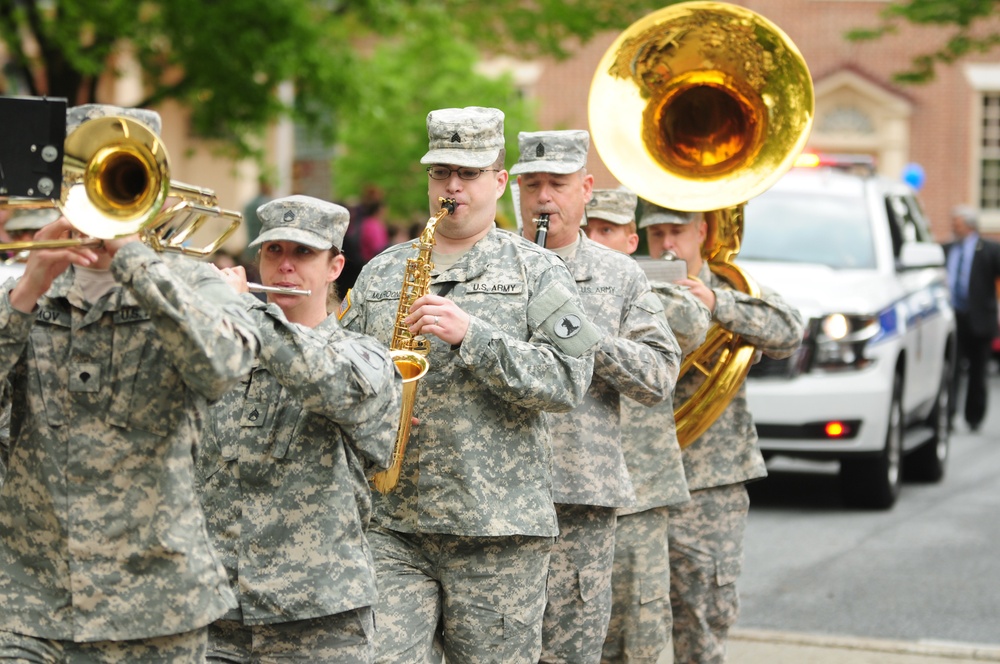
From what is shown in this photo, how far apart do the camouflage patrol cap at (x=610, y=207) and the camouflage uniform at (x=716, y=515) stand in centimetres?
48

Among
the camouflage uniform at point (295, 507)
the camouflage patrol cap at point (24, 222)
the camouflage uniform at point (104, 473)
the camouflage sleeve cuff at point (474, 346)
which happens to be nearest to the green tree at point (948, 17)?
the camouflage patrol cap at point (24, 222)

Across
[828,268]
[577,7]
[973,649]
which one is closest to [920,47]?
[577,7]

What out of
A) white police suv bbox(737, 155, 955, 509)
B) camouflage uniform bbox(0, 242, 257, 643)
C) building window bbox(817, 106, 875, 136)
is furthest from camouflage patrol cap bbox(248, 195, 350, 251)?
building window bbox(817, 106, 875, 136)

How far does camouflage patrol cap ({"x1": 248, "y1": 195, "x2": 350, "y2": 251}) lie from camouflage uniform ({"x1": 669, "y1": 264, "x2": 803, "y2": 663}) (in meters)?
2.24

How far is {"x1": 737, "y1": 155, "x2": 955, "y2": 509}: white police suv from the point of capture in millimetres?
10312

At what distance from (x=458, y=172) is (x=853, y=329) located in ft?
20.0

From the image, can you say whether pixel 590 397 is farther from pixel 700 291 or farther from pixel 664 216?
pixel 664 216

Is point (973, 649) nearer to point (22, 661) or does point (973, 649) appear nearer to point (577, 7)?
point (22, 661)

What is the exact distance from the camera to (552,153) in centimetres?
562

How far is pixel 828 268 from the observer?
11031 millimetres

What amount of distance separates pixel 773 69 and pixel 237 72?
9588 mm

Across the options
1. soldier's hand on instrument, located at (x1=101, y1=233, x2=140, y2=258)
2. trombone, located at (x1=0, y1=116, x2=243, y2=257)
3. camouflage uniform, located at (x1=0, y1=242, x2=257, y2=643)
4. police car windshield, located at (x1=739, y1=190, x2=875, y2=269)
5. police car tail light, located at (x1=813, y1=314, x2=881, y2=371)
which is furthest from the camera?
police car windshield, located at (x1=739, y1=190, x2=875, y2=269)

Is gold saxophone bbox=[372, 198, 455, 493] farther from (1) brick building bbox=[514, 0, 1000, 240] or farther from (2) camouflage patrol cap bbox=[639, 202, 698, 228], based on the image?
(1) brick building bbox=[514, 0, 1000, 240]

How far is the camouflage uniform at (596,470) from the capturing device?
17.5ft
